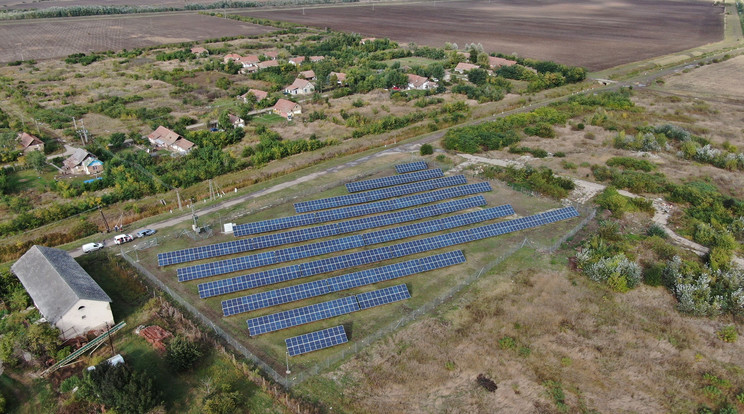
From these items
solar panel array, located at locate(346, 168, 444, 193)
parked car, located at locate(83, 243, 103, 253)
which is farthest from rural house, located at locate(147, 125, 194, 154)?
solar panel array, located at locate(346, 168, 444, 193)

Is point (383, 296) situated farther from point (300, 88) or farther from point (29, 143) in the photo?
point (300, 88)

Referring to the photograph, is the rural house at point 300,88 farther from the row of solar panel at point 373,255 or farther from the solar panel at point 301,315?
the solar panel at point 301,315

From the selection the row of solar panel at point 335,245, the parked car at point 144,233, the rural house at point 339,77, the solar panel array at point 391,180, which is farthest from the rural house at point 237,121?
the row of solar panel at point 335,245

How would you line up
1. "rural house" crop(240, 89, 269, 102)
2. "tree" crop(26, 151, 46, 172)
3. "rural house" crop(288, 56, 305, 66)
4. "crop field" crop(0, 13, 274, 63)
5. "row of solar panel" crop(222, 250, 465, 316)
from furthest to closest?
"crop field" crop(0, 13, 274, 63)
"rural house" crop(288, 56, 305, 66)
"rural house" crop(240, 89, 269, 102)
"tree" crop(26, 151, 46, 172)
"row of solar panel" crop(222, 250, 465, 316)

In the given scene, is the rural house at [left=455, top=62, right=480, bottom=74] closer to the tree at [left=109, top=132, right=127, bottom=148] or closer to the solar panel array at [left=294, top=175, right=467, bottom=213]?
the solar panel array at [left=294, top=175, right=467, bottom=213]

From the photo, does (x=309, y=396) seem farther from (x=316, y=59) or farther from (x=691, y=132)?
(x=316, y=59)

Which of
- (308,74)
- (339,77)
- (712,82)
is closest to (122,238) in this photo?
(339,77)
